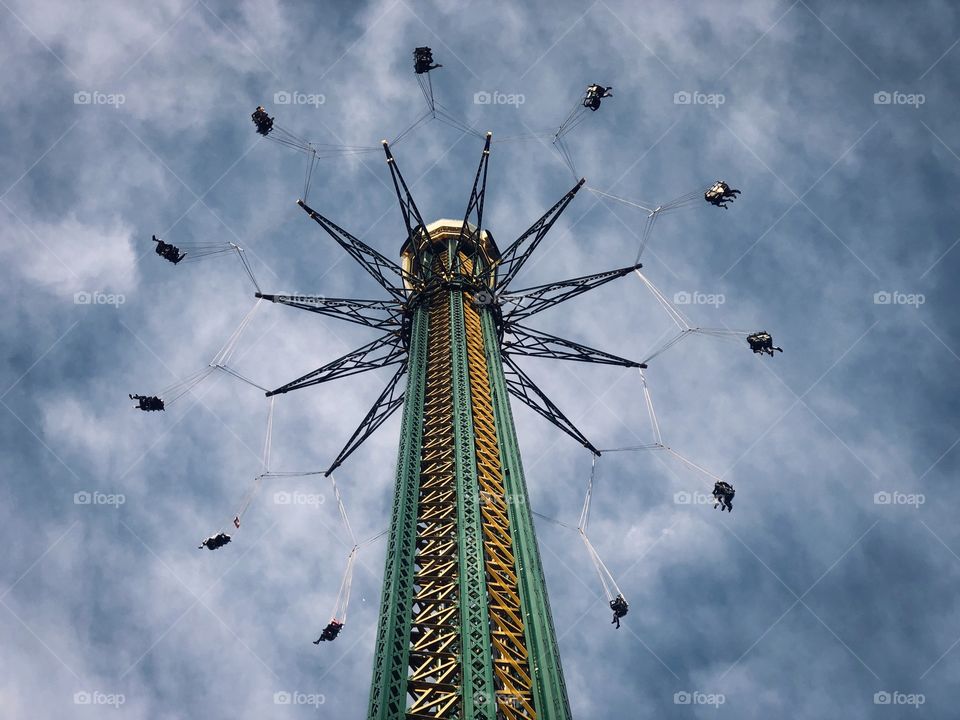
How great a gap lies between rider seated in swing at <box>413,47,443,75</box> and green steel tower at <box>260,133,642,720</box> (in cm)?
326

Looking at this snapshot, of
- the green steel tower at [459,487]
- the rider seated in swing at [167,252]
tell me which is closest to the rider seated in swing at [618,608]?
the green steel tower at [459,487]

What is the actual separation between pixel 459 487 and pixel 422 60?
17.7m

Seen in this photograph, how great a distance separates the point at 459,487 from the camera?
1047 inches

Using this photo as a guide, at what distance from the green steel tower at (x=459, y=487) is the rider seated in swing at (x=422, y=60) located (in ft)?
10.7

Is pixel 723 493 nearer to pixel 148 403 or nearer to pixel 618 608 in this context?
pixel 618 608

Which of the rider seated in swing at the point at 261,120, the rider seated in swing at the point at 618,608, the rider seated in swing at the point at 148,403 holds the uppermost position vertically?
the rider seated in swing at the point at 261,120

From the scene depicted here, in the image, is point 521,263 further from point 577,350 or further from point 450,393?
point 450,393

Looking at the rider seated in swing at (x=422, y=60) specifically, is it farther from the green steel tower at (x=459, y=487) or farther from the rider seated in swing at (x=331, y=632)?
the rider seated in swing at (x=331, y=632)

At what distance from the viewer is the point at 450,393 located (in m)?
32.1

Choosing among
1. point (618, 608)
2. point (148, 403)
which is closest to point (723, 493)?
point (618, 608)

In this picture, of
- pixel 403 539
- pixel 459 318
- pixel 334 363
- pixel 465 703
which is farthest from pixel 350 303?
pixel 465 703

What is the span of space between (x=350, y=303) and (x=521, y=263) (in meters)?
7.65

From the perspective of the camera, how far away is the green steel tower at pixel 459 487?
853 inches

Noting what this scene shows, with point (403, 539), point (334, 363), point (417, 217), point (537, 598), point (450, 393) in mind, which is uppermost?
point (417, 217)
